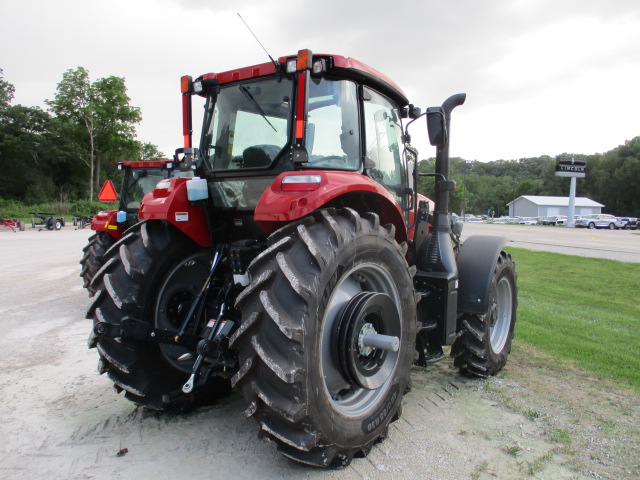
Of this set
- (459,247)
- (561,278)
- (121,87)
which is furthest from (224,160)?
(121,87)

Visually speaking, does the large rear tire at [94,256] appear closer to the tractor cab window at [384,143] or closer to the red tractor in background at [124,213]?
the red tractor in background at [124,213]

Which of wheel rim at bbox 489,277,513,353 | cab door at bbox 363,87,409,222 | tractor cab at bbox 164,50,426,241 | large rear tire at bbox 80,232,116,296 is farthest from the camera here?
large rear tire at bbox 80,232,116,296

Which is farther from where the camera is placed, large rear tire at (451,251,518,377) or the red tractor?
large rear tire at (451,251,518,377)

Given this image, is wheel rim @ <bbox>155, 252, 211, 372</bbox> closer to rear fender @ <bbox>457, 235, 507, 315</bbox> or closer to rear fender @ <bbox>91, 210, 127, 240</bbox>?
rear fender @ <bbox>457, 235, 507, 315</bbox>

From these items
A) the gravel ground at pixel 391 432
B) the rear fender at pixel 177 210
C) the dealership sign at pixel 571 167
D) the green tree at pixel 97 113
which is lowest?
the gravel ground at pixel 391 432

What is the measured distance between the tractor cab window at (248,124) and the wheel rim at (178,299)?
820 millimetres

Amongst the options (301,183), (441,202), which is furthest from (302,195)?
(441,202)

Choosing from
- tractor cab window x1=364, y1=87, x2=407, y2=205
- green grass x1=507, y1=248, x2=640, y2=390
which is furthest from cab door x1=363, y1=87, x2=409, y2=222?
green grass x1=507, y1=248, x2=640, y2=390

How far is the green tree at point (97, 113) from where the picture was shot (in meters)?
47.3

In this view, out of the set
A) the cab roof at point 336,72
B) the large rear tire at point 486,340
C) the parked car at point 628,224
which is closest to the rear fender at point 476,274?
the large rear tire at point 486,340

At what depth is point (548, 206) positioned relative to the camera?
87312mm

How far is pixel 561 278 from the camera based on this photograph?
11055mm

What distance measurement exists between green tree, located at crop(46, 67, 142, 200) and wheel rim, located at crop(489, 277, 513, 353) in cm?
4825

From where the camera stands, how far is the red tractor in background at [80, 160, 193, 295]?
7844 mm
